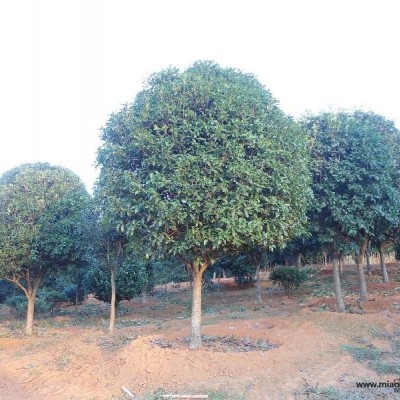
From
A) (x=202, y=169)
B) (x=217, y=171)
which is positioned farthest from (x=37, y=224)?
(x=217, y=171)

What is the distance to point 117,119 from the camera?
9820 millimetres

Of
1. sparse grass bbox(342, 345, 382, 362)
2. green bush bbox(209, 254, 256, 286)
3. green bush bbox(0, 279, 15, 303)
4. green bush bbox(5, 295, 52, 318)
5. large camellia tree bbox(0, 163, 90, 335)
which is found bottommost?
green bush bbox(5, 295, 52, 318)

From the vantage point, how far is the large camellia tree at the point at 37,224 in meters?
15.5

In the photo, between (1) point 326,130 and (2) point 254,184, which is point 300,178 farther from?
(1) point 326,130

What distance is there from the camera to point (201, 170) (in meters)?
8.48

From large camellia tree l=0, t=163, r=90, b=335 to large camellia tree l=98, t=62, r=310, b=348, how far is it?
6898mm

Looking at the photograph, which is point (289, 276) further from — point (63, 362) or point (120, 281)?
point (63, 362)

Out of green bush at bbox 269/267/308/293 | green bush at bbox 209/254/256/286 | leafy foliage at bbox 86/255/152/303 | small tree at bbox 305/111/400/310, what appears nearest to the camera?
small tree at bbox 305/111/400/310

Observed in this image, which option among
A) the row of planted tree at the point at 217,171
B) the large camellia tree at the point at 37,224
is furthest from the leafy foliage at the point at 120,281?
the row of planted tree at the point at 217,171

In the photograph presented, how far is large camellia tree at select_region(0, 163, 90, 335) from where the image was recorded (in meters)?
15.5

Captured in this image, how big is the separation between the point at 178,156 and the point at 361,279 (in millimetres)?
11349


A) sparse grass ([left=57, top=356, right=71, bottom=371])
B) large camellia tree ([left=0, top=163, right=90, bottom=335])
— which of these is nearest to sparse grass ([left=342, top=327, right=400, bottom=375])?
sparse grass ([left=57, top=356, right=71, bottom=371])

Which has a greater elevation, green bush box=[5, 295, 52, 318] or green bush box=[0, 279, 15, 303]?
green bush box=[0, 279, 15, 303]

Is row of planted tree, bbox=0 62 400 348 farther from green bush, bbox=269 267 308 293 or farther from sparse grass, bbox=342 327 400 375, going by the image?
green bush, bbox=269 267 308 293
